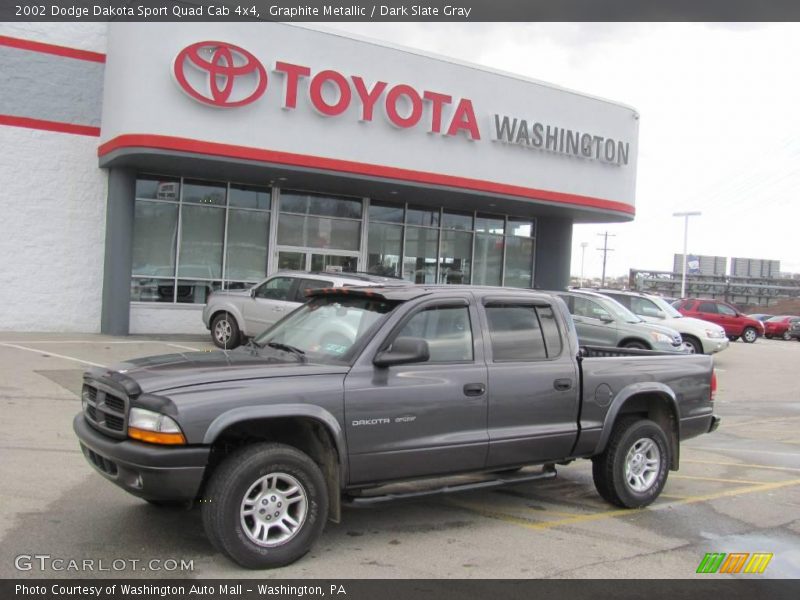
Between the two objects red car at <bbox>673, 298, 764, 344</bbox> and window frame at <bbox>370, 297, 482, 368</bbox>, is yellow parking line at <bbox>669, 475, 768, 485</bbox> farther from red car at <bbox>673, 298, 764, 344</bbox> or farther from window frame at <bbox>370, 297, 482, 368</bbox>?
red car at <bbox>673, 298, 764, 344</bbox>

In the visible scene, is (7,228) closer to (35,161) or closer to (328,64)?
(35,161)

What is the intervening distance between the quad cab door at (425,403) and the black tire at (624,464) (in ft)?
4.60

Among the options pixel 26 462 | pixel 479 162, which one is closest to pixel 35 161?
pixel 479 162

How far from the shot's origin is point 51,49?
54.8 feet

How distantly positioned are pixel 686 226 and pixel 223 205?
31.3 meters

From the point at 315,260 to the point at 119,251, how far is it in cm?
516

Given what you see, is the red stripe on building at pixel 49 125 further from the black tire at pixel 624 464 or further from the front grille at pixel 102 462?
the black tire at pixel 624 464

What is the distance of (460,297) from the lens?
5629 millimetres

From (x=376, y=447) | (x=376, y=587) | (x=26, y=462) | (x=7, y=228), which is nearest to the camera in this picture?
(x=376, y=587)

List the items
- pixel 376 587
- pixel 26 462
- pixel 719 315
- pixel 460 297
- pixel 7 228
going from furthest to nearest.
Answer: pixel 719 315 → pixel 7 228 → pixel 26 462 → pixel 460 297 → pixel 376 587

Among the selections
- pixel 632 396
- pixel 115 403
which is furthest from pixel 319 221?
pixel 115 403

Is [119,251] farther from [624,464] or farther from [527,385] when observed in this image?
[624,464]
